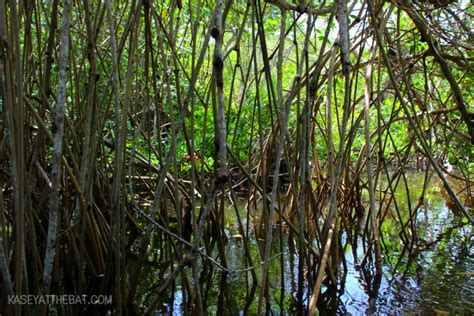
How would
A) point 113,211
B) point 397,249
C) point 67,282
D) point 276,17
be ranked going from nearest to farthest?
point 113,211 < point 67,282 < point 397,249 < point 276,17

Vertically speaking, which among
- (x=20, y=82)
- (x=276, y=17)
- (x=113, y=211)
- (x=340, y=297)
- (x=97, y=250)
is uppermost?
(x=276, y=17)

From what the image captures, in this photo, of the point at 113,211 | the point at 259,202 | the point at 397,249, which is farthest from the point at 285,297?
the point at 259,202

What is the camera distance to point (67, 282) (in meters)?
2.47

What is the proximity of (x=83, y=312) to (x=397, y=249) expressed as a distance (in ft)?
7.57

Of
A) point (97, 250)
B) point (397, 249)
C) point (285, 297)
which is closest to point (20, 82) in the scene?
point (97, 250)

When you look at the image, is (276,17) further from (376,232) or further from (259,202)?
(376,232)

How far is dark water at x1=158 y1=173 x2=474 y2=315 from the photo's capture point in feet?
8.02

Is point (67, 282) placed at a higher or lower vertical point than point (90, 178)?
lower

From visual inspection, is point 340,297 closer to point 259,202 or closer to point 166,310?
point 166,310

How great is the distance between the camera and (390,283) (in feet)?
9.26

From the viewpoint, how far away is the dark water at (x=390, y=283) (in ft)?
8.02

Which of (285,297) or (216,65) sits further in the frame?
(285,297)

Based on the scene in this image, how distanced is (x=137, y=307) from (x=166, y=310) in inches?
5.3

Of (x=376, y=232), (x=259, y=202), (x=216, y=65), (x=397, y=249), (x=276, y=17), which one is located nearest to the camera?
(x=216, y=65)
